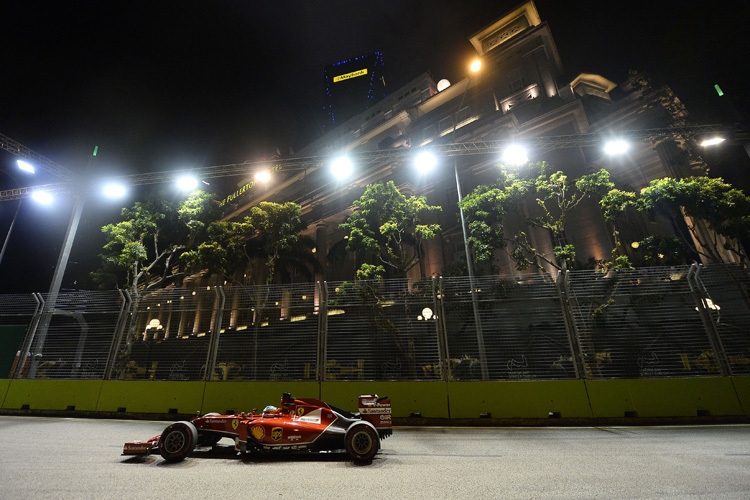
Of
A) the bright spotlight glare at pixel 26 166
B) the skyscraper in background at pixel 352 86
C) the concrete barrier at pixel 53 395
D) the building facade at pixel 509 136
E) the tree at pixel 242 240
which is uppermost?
the skyscraper in background at pixel 352 86

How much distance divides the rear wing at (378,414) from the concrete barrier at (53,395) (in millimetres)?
8692

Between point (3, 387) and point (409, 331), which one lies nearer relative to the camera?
point (409, 331)

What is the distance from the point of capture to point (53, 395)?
9.05 meters

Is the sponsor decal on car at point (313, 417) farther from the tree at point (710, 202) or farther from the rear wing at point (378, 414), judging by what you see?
the tree at point (710, 202)

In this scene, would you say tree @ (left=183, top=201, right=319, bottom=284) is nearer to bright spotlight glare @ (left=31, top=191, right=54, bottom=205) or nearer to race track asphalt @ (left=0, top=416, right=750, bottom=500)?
bright spotlight glare @ (left=31, top=191, right=54, bottom=205)

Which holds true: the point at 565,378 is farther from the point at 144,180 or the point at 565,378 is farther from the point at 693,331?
the point at 144,180

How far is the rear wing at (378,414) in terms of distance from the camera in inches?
188

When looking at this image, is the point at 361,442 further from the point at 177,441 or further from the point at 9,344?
the point at 9,344

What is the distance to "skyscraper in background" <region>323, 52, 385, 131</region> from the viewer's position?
8956cm

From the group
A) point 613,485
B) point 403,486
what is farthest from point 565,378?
point 403,486

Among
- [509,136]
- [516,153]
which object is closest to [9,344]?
[516,153]

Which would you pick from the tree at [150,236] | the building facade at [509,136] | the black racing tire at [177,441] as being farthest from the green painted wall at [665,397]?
the tree at [150,236]

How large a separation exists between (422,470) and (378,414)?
1.11m

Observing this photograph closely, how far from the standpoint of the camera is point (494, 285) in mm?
8820
